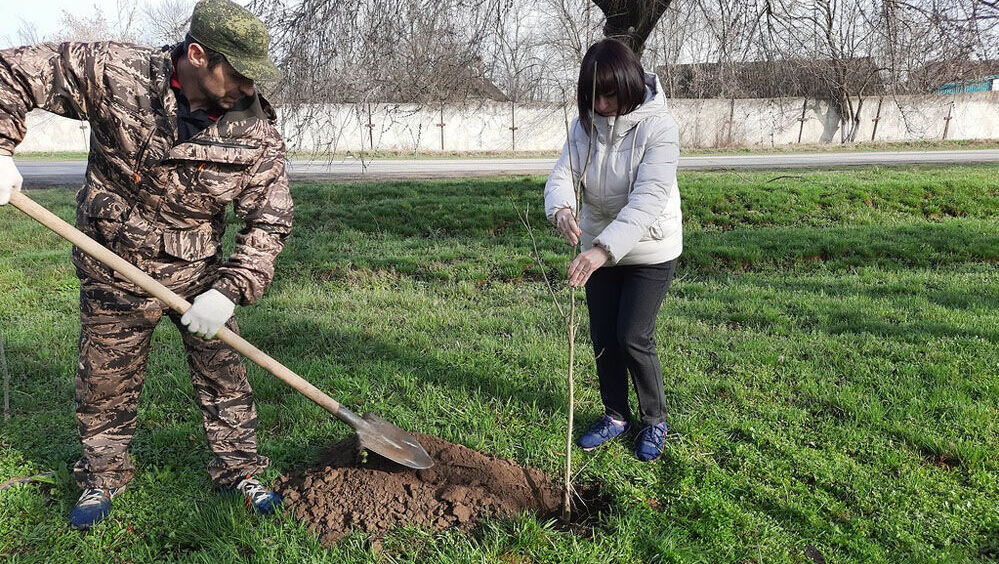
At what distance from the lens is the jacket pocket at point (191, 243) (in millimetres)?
2408

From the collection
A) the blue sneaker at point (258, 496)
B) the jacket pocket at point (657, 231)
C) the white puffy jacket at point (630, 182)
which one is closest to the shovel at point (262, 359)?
the blue sneaker at point (258, 496)

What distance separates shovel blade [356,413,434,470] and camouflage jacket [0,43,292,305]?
750 mm

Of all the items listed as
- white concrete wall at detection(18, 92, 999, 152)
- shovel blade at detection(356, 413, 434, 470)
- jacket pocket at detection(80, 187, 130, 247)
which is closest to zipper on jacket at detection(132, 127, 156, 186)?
jacket pocket at detection(80, 187, 130, 247)

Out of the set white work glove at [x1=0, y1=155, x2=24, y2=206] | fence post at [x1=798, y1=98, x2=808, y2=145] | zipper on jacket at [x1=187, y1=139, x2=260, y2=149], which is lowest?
white work glove at [x1=0, y1=155, x2=24, y2=206]

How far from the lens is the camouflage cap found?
2.12 m

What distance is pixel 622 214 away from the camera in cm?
262

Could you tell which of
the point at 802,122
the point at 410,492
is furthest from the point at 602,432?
the point at 802,122

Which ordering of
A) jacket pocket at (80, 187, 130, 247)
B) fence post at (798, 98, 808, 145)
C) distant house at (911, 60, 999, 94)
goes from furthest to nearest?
fence post at (798, 98, 808, 145) → distant house at (911, 60, 999, 94) → jacket pocket at (80, 187, 130, 247)

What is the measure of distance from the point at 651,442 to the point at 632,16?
5.09m

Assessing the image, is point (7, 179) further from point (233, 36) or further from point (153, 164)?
point (233, 36)

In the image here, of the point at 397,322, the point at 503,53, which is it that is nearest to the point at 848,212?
the point at 503,53

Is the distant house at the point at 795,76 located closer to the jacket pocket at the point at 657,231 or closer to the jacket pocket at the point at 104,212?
the jacket pocket at the point at 657,231

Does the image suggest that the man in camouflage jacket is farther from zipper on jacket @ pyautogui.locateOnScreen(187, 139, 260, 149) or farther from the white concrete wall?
the white concrete wall

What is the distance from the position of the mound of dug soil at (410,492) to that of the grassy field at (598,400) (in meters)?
0.09
